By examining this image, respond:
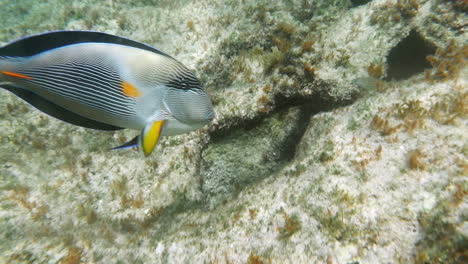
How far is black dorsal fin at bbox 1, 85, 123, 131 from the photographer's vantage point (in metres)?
1.62

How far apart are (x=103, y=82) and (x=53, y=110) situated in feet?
1.44

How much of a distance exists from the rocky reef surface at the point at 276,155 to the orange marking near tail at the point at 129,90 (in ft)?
5.72

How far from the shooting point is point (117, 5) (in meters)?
6.09

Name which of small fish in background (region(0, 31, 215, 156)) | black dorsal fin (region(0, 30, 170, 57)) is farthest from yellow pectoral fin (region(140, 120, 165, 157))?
black dorsal fin (region(0, 30, 170, 57))

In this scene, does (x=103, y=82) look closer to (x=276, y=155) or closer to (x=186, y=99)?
(x=186, y=99)

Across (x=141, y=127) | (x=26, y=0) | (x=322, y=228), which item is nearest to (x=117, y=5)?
(x=26, y=0)

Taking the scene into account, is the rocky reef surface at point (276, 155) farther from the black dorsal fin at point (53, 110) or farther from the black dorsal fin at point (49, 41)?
the black dorsal fin at point (49, 41)

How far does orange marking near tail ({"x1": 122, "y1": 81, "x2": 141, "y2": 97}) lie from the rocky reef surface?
1744 mm

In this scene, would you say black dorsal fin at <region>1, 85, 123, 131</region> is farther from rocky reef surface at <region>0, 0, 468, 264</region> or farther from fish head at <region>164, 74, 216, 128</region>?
rocky reef surface at <region>0, 0, 468, 264</region>

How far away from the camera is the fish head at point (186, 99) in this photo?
5.79 feet

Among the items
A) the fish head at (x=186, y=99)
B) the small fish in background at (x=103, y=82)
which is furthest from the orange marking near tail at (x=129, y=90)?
the fish head at (x=186, y=99)

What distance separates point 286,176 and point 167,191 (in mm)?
1798

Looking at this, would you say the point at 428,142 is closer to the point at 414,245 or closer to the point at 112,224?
the point at 414,245

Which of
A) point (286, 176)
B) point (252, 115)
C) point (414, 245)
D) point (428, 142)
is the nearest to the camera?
point (414, 245)
